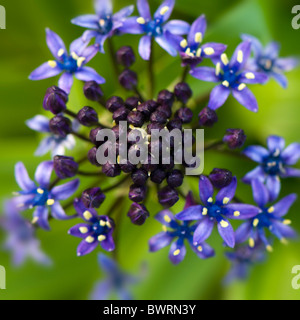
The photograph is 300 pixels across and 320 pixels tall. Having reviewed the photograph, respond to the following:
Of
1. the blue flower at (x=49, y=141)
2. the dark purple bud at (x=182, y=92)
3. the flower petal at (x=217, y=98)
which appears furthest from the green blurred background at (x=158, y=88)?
the flower petal at (x=217, y=98)

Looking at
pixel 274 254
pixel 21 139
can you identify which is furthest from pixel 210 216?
pixel 21 139

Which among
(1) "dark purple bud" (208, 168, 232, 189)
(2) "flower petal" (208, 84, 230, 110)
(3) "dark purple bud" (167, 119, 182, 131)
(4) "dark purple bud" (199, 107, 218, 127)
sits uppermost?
(2) "flower petal" (208, 84, 230, 110)

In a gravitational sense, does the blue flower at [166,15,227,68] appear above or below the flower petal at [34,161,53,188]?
above

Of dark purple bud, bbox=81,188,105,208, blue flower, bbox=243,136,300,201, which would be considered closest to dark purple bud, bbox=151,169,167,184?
dark purple bud, bbox=81,188,105,208

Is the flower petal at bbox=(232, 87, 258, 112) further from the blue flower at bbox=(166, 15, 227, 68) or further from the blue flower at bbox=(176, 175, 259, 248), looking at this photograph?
the blue flower at bbox=(176, 175, 259, 248)

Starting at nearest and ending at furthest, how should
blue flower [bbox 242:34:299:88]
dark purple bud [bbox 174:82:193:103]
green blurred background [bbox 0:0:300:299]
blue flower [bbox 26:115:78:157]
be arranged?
dark purple bud [bbox 174:82:193:103] < blue flower [bbox 26:115:78:157] < blue flower [bbox 242:34:299:88] < green blurred background [bbox 0:0:300:299]

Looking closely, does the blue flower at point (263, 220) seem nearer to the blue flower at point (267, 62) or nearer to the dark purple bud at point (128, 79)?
the blue flower at point (267, 62)

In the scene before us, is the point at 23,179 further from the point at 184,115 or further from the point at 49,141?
the point at 184,115
